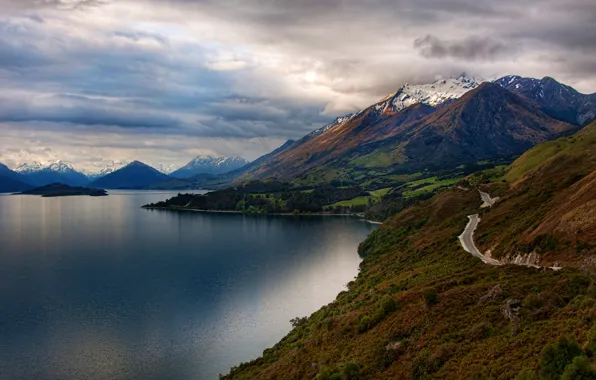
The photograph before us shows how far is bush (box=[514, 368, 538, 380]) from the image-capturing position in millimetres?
31978

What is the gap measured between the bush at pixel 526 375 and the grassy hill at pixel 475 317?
17 cm

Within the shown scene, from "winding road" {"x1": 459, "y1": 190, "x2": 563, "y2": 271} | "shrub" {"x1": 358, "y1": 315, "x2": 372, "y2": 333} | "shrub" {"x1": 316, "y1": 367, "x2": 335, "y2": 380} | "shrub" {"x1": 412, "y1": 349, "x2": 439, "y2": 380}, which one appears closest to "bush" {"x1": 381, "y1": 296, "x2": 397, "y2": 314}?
"shrub" {"x1": 358, "y1": 315, "x2": 372, "y2": 333}

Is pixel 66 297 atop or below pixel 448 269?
below

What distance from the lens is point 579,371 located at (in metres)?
29.6

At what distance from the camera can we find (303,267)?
158625mm

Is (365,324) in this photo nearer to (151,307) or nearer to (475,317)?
(475,317)

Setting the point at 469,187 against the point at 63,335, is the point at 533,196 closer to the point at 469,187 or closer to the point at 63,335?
the point at 469,187

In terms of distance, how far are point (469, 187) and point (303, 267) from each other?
6686 cm

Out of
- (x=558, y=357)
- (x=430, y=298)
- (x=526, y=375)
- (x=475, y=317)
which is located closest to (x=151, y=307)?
(x=430, y=298)

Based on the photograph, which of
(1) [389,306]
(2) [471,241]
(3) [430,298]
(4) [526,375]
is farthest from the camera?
(2) [471,241]

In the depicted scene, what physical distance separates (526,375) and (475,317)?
52.2 ft

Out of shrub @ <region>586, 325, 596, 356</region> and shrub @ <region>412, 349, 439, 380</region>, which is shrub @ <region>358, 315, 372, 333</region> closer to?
shrub @ <region>412, 349, 439, 380</region>

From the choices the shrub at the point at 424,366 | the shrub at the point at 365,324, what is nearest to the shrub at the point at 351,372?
the shrub at the point at 424,366

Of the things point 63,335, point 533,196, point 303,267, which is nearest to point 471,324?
point 533,196
